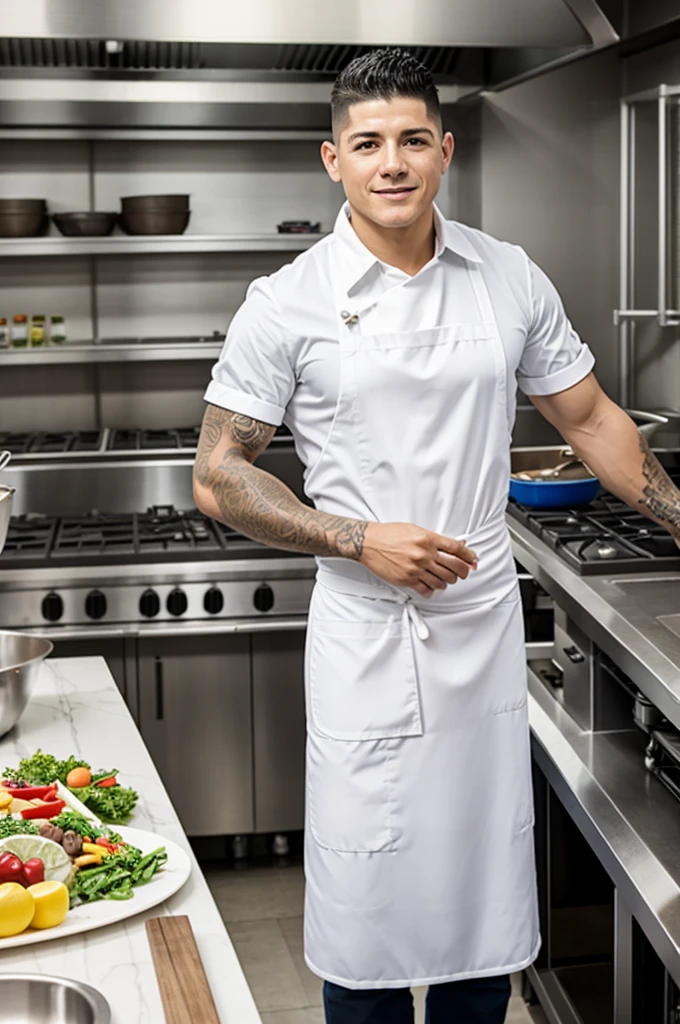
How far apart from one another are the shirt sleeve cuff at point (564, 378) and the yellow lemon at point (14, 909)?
103cm

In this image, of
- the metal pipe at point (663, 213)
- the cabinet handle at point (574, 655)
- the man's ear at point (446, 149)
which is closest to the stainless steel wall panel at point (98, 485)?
the metal pipe at point (663, 213)

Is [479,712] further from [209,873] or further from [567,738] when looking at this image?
[209,873]

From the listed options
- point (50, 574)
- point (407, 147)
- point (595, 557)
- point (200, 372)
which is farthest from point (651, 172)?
point (407, 147)

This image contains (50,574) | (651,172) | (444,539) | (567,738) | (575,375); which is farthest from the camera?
(651,172)

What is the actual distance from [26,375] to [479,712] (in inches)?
104

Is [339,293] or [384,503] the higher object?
[339,293]

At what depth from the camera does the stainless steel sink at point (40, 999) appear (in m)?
1.18

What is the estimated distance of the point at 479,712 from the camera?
71.2 inches

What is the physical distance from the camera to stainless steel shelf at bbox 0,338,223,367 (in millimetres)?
3656

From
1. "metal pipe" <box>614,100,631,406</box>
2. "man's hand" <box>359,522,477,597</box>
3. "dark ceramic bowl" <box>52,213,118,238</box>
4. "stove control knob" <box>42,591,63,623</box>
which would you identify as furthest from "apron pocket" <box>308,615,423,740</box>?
"dark ceramic bowl" <box>52,213,118,238</box>

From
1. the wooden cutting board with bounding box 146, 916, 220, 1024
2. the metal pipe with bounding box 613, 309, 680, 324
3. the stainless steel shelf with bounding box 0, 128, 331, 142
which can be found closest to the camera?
the wooden cutting board with bounding box 146, 916, 220, 1024

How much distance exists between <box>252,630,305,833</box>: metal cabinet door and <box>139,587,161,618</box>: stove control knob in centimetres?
25

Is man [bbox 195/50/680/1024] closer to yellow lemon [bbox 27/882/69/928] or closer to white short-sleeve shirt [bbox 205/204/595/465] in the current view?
white short-sleeve shirt [bbox 205/204/595/465]

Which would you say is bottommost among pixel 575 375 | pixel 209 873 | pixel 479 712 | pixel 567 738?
pixel 209 873
